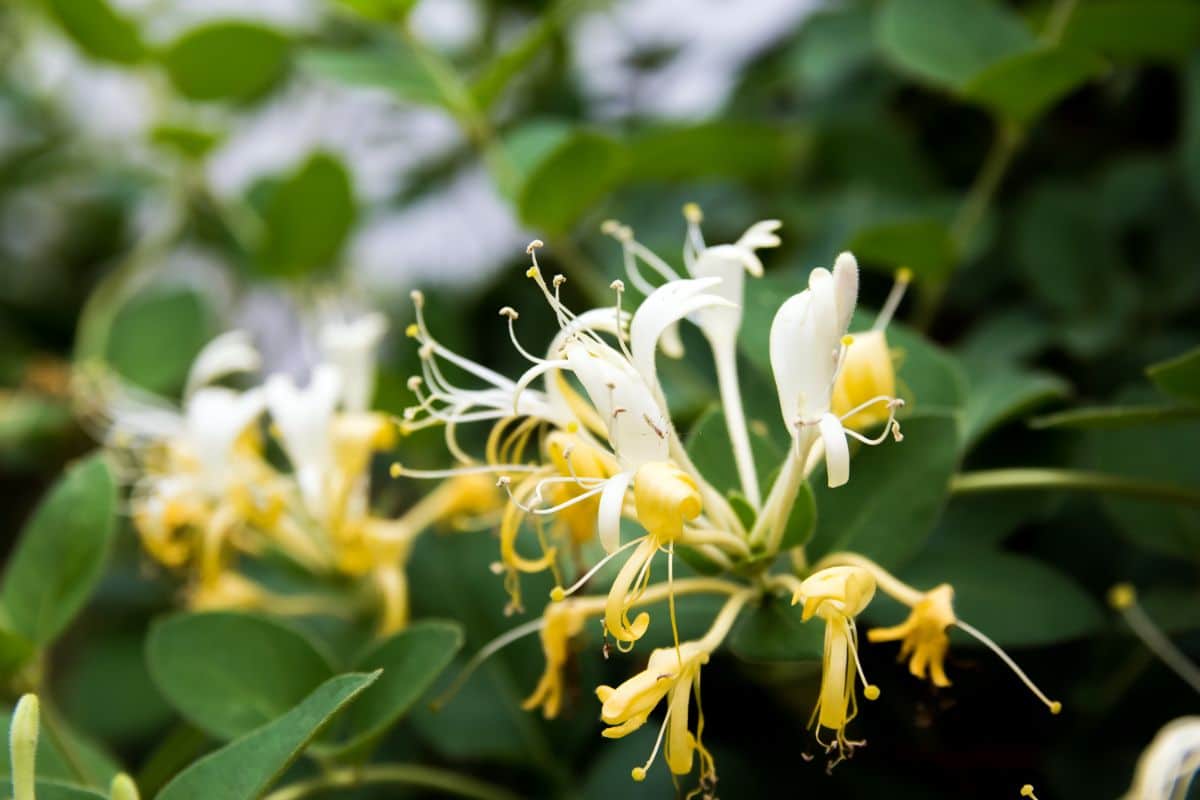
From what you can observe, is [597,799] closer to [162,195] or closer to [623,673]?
[623,673]

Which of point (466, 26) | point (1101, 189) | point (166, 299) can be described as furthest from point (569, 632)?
→ point (466, 26)

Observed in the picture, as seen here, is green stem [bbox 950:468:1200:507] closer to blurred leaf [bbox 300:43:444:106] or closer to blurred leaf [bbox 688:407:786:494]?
blurred leaf [bbox 688:407:786:494]

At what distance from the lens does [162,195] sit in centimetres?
118

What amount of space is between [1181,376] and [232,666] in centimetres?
46

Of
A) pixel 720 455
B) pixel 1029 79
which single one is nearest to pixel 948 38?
pixel 1029 79

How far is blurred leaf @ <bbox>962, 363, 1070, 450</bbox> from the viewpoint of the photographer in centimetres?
53

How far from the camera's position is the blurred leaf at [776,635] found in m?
0.42

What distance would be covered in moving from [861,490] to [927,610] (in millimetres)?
75

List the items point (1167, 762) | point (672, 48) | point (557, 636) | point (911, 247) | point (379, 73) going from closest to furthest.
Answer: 1. point (1167, 762)
2. point (557, 636)
3. point (911, 247)
4. point (379, 73)
5. point (672, 48)

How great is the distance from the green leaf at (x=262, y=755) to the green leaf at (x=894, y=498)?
0.69 feet

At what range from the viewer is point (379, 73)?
80 cm

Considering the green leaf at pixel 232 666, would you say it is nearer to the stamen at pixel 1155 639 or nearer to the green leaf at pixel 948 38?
the stamen at pixel 1155 639

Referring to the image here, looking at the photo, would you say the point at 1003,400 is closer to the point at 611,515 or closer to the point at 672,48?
the point at 611,515

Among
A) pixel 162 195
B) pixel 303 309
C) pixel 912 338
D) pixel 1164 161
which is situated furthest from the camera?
pixel 162 195
